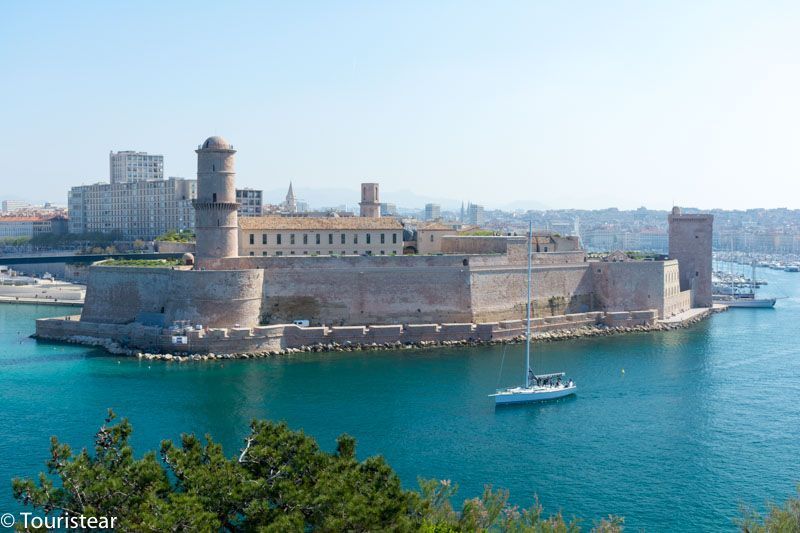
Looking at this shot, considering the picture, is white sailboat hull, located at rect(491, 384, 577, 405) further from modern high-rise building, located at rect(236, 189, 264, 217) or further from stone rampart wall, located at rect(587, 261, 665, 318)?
modern high-rise building, located at rect(236, 189, 264, 217)

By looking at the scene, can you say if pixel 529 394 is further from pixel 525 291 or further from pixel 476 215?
pixel 476 215

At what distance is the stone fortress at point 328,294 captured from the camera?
1133 inches

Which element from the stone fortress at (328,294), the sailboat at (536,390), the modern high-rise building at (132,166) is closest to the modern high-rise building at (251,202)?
the modern high-rise building at (132,166)

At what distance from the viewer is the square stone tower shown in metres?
41.3

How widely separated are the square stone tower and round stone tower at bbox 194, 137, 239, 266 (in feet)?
75.2

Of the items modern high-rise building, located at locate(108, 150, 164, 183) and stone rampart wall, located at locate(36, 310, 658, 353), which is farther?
modern high-rise building, located at locate(108, 150, 164, 183)

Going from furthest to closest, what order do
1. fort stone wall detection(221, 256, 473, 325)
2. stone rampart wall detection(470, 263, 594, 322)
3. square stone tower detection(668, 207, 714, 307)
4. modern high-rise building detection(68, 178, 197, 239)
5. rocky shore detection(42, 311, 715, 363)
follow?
modern high-rise building detection(68, 178, 197, 239)
square stone tower detection(668, 207, 714, 307)
stone rampart wall detection(470, 263, 594, 322)
fort stone wall detection(221, 256, 473, 325)
rocky shore detection(42, 311, 715, 363)

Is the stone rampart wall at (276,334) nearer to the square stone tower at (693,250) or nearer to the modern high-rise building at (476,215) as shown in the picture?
the square stone tower at (693,250)

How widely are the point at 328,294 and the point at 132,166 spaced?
59818mm

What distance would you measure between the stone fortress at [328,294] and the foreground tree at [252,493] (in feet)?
53.5

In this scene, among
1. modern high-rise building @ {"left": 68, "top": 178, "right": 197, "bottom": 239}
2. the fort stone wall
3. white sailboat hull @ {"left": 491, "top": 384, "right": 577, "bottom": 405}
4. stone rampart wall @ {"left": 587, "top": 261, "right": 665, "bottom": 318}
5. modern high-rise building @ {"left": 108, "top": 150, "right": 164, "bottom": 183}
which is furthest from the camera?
modern high-rise building @ {"left": 108, "top": 150, "right": 164, "bottom": 183}

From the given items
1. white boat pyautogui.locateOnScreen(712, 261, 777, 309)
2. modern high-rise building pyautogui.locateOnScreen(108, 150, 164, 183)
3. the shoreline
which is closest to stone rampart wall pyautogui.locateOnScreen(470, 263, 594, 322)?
white boat pyautogui.locateOnScreen(712, 261, 777, 309)

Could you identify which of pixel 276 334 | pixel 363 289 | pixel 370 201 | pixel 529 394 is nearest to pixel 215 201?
pixel 276 334

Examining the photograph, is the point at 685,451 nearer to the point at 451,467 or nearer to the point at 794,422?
the point at 794,422
